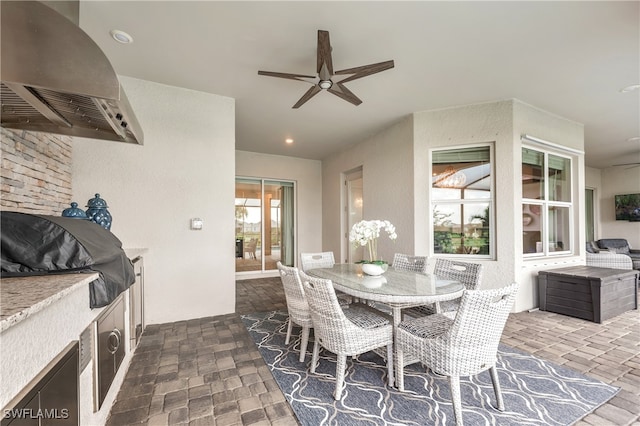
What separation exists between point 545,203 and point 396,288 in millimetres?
3642

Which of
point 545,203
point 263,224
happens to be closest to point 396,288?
point 545,203

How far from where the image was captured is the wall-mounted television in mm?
7156

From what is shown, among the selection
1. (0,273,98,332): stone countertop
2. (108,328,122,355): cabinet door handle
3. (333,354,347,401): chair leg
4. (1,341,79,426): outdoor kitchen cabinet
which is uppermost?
(0,273,98,332): stone countertop

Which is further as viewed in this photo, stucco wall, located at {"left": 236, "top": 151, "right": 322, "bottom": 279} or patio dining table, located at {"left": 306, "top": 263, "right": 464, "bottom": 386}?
stucco wall, located at {"left": 236, "top": 151, "right": 322, "bottom": 279}

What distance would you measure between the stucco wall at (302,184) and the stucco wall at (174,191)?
2.71m

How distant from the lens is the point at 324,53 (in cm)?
218

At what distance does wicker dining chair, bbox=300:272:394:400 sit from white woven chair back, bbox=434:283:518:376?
1.39 ft

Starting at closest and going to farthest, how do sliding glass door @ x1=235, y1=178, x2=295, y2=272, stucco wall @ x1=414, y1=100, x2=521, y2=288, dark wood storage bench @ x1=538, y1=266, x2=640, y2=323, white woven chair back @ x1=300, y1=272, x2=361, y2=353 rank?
1. white woven chair back @ x1=300, y1=272, x2=361, y2=353
2. dark wood storage bench @ x1=538, y1=266, x2=640, y2=323
3. stucco wall @ x1=414, y1=100, x2=521, y2=288
4. sliding glass door @ x1=235, y1=178, x2=295, y2=272

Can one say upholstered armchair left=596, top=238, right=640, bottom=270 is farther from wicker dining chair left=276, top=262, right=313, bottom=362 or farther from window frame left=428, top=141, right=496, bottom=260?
wicker dining chair left=276, top=262, right=313, bottom=362

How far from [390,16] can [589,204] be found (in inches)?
370

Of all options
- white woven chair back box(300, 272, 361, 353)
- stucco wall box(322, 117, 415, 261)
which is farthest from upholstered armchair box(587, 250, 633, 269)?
white woven chair back box(300, 272, 361, 353)

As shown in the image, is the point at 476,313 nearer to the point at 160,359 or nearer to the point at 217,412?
the point at 217,412

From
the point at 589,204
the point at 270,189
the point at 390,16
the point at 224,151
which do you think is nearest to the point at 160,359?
the point at 224,151

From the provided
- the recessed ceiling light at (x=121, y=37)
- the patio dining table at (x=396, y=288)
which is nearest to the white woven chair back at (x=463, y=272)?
the patio dining table at (x=396, y=288)
